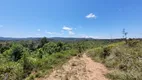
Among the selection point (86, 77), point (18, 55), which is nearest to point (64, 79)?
point (86, 77)

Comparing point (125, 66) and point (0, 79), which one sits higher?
point (125, 66)

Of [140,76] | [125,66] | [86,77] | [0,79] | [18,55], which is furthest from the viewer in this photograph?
[18,55]

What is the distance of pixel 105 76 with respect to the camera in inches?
320

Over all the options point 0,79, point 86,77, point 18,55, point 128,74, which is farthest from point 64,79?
point 18,55

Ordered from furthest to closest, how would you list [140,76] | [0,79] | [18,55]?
[18,55] → [0,79] → [140,76]

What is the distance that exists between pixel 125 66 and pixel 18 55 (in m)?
28.4

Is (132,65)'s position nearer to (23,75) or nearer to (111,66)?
(111,66)

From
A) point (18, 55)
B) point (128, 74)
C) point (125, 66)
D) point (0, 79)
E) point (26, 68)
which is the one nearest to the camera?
point (128, 74)

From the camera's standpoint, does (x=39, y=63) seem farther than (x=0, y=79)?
Yes

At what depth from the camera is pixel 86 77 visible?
25.7ft

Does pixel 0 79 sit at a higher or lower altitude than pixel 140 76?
lower

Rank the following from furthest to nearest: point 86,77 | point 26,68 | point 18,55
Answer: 1. point 18,55
2. point 26,68
3. point 86,77

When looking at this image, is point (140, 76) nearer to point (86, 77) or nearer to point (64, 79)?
point (86, 77)

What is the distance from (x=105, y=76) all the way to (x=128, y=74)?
1.25 meters
